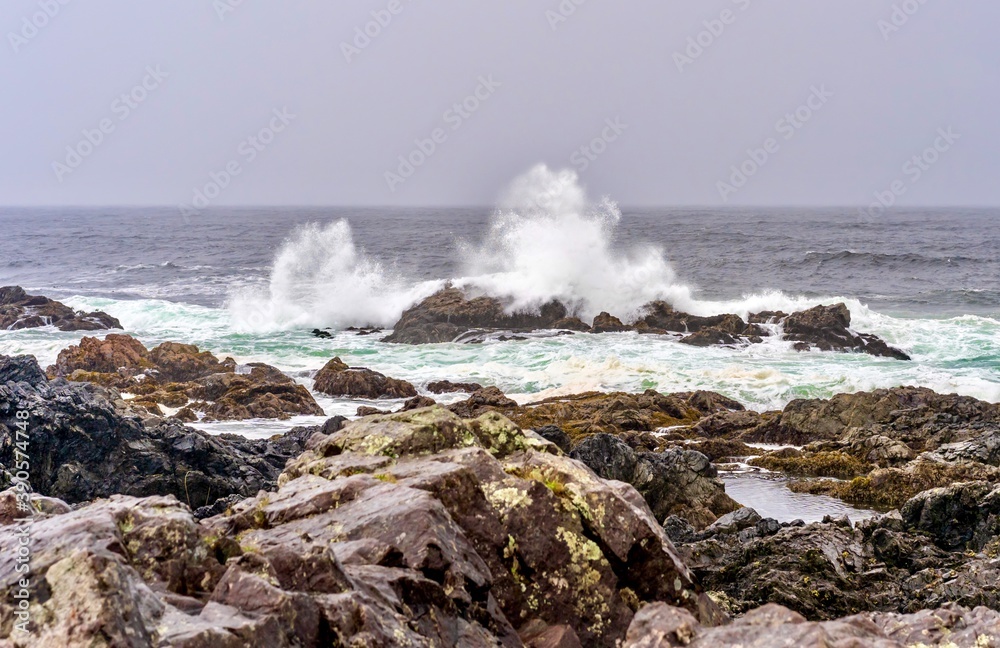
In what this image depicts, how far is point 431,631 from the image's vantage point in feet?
12.4

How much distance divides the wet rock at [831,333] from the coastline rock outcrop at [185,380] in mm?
17017

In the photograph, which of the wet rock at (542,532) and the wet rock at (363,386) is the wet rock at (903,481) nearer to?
the wet rock at (542,532)

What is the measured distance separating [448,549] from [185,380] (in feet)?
65.0

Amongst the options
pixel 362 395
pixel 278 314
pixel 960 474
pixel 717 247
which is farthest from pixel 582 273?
pixel 717 247

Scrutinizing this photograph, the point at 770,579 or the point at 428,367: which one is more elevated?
the point at 770,579

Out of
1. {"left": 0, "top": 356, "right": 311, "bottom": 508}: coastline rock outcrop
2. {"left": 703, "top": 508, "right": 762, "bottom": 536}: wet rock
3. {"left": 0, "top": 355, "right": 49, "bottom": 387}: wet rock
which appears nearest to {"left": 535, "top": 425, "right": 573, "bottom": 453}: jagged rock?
{"left": 703, "top": 508, "right": 762, "bottom": 536}: wet rock

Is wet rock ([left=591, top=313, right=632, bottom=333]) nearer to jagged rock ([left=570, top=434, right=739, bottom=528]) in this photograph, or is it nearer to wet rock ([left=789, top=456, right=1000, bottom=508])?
wet rock ([left=789, top=456, right=1000, bottom=508])

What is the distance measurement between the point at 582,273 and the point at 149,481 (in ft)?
86.1

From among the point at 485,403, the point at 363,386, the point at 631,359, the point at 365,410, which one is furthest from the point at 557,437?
the point at 631,359

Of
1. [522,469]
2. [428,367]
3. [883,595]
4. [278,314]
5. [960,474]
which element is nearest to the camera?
[522,469]

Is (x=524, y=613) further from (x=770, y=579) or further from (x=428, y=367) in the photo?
(x=428, y=367)

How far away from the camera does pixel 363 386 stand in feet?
68.4

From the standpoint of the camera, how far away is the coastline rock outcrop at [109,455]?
34.6ft

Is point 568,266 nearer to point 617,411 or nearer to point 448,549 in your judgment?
point 617,411
